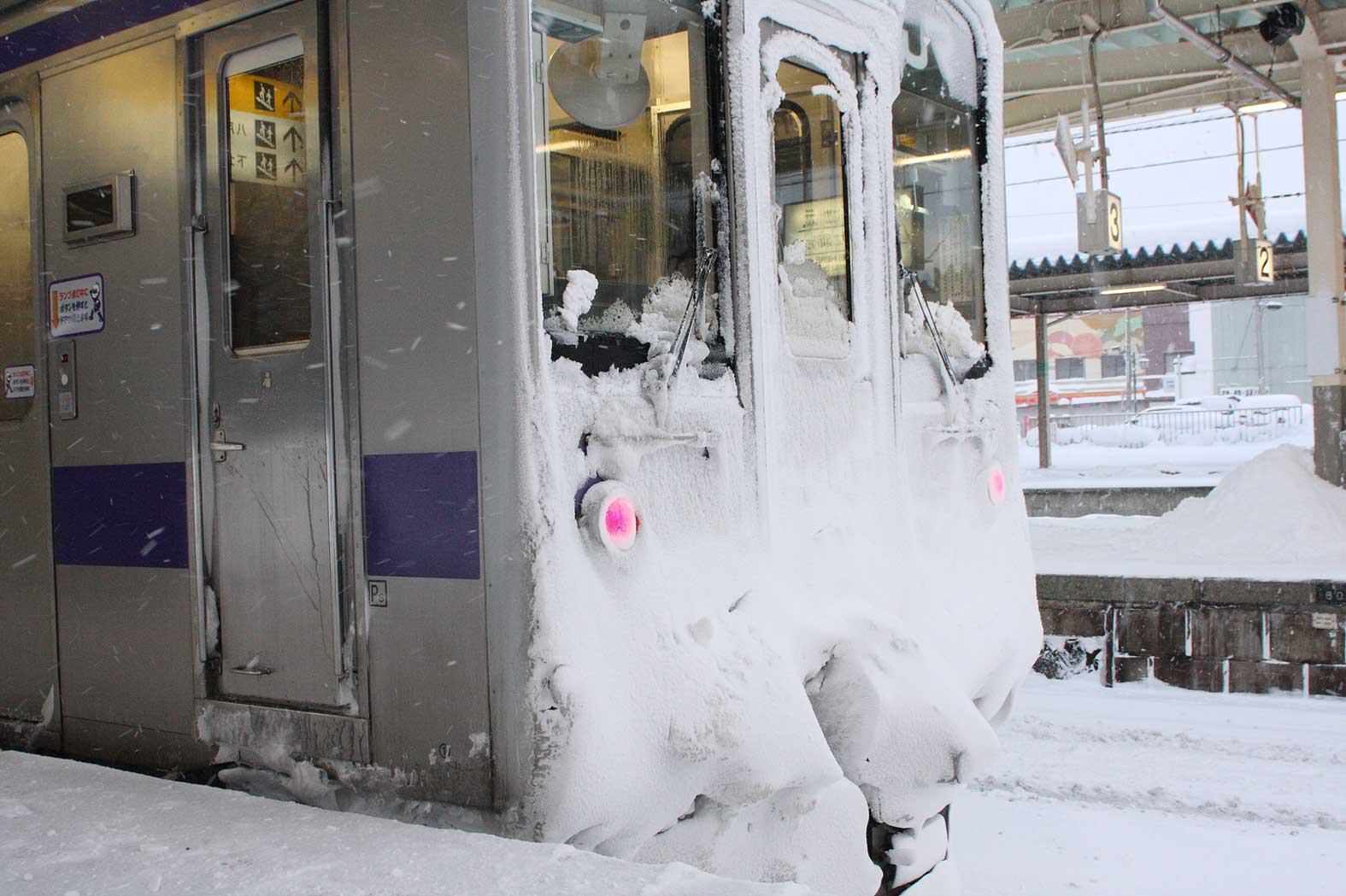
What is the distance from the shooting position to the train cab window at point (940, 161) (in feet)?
15.0

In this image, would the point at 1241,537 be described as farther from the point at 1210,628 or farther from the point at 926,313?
the point at 926,313

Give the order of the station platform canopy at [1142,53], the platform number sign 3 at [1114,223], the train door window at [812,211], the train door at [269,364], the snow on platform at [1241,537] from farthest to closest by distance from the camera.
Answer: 1. the station platform canopy at [1142,53]
2. the platform number sign 3 at [1114,223]
3. the snow on platform at [1241,537]
4. the train door window at [812,211]
5. the train door at [269,364]

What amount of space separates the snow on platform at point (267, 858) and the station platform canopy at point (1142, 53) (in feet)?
29.8

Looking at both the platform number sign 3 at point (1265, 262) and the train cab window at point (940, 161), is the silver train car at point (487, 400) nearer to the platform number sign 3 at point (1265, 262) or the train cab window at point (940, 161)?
the train cab window at point (940, 161)

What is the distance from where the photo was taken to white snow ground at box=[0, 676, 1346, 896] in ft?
8.71

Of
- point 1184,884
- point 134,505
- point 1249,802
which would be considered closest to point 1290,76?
point 1249,802

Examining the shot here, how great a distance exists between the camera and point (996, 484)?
475cm

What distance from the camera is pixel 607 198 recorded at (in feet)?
11.1

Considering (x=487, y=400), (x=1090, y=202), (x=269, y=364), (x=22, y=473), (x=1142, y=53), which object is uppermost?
(x=1142, y=53)

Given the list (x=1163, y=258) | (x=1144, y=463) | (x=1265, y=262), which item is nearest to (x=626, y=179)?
(x=1265, y=262)

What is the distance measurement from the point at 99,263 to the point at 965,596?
289cm

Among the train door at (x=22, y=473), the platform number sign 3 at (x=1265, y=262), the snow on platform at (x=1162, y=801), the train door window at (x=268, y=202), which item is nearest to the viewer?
the train door window at (x=268, y=202)

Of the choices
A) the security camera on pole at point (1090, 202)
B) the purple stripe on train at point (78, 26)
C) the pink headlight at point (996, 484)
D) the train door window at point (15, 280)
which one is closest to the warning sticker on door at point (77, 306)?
the train door window at point (15, 280)

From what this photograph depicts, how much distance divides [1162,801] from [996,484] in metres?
2.32
